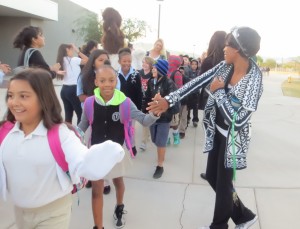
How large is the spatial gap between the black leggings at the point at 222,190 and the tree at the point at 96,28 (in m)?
20.7

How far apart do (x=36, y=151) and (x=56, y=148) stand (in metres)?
0.11

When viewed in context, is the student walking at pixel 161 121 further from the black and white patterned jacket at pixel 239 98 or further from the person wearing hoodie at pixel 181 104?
the black and white patterned jacket at pixel 239 98

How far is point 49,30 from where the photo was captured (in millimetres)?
23344

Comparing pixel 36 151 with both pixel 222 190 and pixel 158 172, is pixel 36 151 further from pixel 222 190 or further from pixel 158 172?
pixel 158 172

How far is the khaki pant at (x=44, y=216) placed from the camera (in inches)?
69.4

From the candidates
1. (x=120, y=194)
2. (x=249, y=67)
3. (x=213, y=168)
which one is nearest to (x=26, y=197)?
(x=120, y=194)

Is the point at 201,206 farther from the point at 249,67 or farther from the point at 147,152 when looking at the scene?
the point at 147,152

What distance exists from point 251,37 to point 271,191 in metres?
2.24

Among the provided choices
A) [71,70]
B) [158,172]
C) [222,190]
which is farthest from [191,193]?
[71,70]

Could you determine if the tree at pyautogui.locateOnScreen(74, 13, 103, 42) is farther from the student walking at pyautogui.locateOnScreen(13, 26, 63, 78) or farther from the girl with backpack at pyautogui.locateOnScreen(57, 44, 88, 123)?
the student walking at pyautogui.locateOnScreen(13, 26, 63, 78)

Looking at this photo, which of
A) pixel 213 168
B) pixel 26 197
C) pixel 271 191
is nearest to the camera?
pixel 26 197

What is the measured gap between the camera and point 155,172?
4.22m

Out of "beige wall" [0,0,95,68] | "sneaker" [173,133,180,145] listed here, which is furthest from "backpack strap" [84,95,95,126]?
"beige wall" [0,0,95,68]

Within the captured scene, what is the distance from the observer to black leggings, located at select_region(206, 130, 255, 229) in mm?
2617
